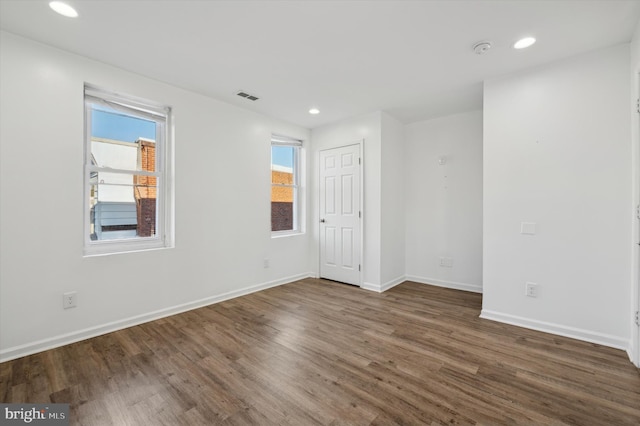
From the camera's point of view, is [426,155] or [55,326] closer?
[55,326]

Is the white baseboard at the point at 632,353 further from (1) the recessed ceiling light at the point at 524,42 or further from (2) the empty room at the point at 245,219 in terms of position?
(1) the recessed ceiling light at the point at 524,42

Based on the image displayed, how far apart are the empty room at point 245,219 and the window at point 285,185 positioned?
72 cm

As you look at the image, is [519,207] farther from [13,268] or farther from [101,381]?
[13,268]

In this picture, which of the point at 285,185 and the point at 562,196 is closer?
the point at 562,196

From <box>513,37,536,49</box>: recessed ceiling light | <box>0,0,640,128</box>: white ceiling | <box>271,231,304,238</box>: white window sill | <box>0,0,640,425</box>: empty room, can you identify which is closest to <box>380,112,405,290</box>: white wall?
<box>0,0,640,425</box>: empty room

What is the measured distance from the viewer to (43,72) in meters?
2.38

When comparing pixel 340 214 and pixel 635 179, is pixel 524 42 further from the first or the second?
pixel 340 214

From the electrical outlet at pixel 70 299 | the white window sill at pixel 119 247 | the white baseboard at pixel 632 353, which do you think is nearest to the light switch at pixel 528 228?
the white baseboard at pixel 632 353

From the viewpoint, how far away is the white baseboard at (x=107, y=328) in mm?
2234

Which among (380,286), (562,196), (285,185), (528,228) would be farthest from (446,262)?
(285,185)

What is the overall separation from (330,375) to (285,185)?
3.17m

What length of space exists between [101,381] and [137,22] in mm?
2632

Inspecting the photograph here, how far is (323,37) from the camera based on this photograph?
89.4 inches

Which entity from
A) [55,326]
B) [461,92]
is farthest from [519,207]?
[55,326]
